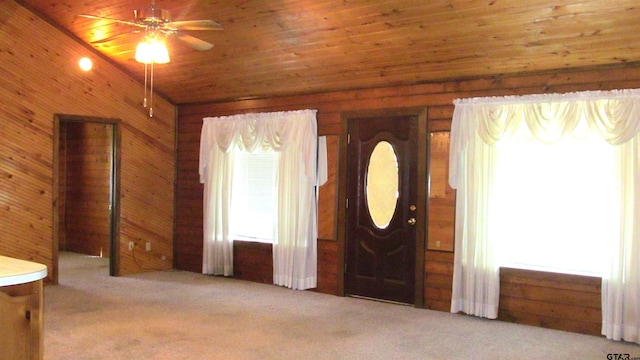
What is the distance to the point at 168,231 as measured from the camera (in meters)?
7.85

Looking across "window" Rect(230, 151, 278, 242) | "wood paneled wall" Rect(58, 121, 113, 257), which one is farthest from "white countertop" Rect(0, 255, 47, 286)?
"wood paneled wall" Rect(58, 121, 113, 257)

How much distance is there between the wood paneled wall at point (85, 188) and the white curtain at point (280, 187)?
91.2 inches

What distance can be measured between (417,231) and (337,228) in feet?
3.19

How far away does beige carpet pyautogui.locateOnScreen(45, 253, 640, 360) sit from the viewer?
4270 millimetres

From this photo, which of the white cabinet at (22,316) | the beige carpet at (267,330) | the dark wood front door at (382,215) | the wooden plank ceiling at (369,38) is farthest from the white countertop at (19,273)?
the dark wood front door at (382,215)

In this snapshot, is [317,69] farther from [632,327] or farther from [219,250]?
[632,327]

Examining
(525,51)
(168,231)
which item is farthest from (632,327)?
(168,231)

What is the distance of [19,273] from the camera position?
267cm

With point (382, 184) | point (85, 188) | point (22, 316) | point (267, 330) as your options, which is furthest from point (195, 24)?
point (85, 188)

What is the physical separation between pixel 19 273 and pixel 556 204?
4265mm

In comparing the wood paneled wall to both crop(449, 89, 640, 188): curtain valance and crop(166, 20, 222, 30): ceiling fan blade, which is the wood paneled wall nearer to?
crop(166, 20, 222, 30): ceiling fan blade

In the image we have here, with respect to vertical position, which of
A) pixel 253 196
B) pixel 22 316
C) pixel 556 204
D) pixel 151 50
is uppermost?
pixel 151 50

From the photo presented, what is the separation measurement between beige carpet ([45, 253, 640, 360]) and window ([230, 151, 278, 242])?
92cm

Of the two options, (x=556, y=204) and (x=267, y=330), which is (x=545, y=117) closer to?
(x=556, y=204)
